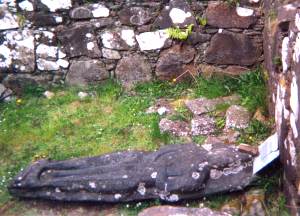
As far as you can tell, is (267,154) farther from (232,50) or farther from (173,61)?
(173,61)

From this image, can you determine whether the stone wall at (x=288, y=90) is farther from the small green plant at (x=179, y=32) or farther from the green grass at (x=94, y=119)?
the small green plant at (x=179, y=32)

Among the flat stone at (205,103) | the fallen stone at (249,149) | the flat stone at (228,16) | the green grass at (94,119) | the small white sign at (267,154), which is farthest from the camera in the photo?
the flat stone at (228,16)

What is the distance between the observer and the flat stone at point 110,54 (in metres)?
5.31

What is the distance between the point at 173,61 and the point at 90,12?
2.84 feet

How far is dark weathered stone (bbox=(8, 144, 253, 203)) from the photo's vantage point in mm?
3842

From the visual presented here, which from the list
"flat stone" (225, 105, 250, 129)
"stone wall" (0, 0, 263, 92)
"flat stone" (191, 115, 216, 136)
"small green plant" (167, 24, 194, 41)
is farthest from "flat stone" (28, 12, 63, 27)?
"flat stone" (225, 105, 250, 129)

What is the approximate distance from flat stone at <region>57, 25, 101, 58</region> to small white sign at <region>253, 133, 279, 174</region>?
2.03 metres

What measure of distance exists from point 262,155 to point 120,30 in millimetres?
1969

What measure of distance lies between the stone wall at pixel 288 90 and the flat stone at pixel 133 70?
144 cm

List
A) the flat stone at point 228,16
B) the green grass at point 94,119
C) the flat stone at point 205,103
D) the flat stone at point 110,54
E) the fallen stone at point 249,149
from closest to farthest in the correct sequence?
the fallen stone at point 249,149
the green grass at point 94,119
the flat stone at point 205,103
the flat stone at point 228,16
the flat stone at point 110,54

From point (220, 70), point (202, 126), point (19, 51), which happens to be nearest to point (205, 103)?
point (202, 126)

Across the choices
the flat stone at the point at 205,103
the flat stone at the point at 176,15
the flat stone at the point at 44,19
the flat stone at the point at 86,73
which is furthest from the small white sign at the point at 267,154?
the flat stone at the point at 44,19

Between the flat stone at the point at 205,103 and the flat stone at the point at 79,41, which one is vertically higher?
the flat stone at the point at 79,41

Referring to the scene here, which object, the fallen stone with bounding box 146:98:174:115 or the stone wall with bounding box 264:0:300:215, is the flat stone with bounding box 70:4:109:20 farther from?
the stone wall with bounding box 264:0:300:215
